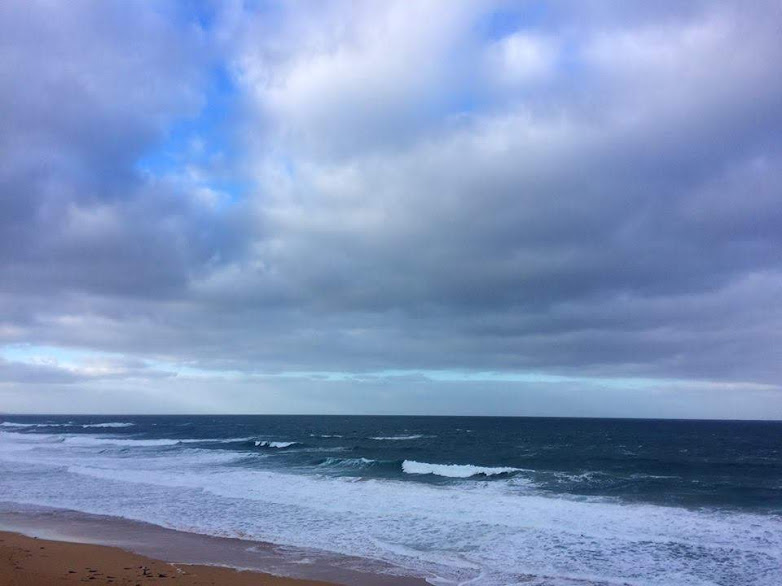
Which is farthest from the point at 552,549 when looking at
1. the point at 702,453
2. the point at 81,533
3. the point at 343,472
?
the point at 702,453

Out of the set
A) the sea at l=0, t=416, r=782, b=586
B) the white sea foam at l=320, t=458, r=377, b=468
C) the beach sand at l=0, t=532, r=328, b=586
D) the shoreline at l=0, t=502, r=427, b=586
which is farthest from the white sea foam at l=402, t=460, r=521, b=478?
the beach sand at l=0, t=532, r=328, b=586

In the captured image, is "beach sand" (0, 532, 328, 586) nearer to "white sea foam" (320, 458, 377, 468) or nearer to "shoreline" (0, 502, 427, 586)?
"shoreline" (0, 502, 427, 586)

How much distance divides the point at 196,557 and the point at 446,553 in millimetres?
5906

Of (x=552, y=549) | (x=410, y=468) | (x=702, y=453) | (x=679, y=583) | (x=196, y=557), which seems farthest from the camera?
(x=702, y=453)

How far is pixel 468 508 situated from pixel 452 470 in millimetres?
11883

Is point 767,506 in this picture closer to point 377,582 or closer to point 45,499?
point 377,582

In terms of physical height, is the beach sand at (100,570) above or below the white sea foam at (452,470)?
above

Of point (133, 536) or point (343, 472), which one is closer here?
point (133, 536)

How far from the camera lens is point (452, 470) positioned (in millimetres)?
30547

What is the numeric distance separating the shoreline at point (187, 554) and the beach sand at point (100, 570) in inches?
0.8

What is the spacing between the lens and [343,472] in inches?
1114

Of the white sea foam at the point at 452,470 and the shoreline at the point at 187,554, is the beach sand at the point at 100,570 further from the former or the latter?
the white sea foam at the point at 452,470

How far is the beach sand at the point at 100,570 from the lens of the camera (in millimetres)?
11086

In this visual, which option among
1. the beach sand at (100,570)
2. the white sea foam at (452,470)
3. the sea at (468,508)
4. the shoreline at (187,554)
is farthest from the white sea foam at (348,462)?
the beach sand at (100,570)
